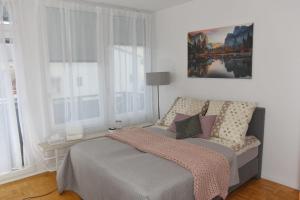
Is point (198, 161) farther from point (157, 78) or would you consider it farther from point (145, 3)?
point (145, 3)

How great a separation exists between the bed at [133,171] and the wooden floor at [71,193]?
0.35ft

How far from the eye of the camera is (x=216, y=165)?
227 cm

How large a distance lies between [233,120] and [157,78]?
1454 mm

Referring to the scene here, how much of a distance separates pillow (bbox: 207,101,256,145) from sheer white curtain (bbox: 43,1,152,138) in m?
1.63

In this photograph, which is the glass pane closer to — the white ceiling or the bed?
the white ceiling

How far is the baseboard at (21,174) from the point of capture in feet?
10.3

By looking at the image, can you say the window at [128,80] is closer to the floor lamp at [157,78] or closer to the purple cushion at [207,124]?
the floor lamp at [157,78]

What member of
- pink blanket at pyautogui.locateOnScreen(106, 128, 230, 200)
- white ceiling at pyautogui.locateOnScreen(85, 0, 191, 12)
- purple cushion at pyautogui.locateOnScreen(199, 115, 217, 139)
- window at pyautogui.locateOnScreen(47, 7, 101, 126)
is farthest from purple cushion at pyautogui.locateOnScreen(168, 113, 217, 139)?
white ceiling at pyautogui.locateOnScreen(85, 0, 191, 12)

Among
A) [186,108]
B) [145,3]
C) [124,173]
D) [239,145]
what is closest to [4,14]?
[145,3]

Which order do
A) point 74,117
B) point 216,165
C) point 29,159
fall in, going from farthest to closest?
point 74,117 → point 29,159 → point 216,165

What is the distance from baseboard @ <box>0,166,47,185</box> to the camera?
3138 mm

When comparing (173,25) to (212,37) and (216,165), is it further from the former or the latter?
(216,165)

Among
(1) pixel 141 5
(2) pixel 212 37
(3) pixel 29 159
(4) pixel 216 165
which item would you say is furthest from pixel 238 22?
(3) pixel 29 159

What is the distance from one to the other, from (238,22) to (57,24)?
2482 mm
